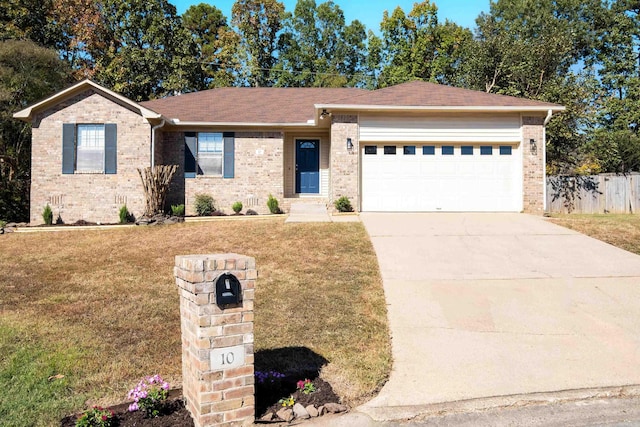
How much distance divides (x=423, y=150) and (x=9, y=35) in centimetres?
2137

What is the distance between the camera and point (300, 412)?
4.04 meters

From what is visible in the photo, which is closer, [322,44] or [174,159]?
[174,159]

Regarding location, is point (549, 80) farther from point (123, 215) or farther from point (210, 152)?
point (123, 215)

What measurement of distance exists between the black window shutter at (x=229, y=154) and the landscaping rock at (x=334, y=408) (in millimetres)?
13035

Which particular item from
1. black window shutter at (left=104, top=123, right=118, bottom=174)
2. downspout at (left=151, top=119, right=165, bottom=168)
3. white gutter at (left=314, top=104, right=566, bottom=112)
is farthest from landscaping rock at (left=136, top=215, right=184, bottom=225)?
white gutter at (left=314, top=104, right=566, bottom=112)

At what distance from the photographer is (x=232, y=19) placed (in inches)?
1347

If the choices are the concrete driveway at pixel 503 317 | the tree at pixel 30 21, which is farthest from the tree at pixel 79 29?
the concrete driveway at pixel 503 317

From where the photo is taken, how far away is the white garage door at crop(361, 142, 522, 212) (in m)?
15.0

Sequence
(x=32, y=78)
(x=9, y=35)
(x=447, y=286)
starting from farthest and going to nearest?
(x=9, y=35) → (x=32, y=78) → (x=447, y=286)

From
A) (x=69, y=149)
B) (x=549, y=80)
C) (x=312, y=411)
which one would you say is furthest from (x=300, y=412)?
(x=549, y=80)

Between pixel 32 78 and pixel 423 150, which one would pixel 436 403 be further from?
pixel 32 78

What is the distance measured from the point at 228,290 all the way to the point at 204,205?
1278 cm

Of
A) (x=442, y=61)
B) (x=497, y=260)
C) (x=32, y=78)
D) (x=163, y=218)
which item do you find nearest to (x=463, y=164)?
(x=497, y=260)

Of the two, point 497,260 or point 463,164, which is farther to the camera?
point 463,164
